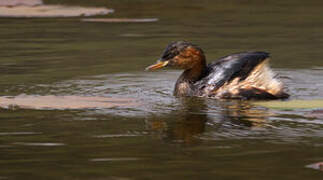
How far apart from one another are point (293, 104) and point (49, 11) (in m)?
10.2

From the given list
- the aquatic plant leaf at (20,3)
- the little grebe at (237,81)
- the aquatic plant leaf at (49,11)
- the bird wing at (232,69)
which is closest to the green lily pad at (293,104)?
the little grebe at (237,81)

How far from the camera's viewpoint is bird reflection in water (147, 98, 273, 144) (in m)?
7.76

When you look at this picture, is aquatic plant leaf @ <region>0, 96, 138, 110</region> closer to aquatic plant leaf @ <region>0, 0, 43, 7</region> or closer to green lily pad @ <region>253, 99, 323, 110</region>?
green lily pad @ <region>253, 99, 323, 110</region>

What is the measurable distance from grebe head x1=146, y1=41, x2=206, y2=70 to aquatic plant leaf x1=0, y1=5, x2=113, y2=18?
7.95 m

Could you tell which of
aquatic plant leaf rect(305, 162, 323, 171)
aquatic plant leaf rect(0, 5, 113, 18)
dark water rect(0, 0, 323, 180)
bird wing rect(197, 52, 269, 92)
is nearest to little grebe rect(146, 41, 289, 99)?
bird wing rect(197, 52, 269, 92)

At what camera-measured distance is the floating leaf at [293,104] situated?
9.18 metres

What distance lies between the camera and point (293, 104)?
9.38 meters

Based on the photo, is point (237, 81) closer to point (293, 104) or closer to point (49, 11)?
point (293, 104)

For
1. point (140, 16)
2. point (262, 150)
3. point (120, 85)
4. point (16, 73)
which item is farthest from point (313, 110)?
point (140, 16)

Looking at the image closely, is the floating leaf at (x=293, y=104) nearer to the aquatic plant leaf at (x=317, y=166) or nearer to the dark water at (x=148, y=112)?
the dark water at (x=148, y=112)

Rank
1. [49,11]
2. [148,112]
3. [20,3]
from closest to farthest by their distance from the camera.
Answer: [148,112] → [49,11] → [20,3]

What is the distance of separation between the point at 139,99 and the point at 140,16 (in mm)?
8829

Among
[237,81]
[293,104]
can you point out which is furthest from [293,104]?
[237,81]

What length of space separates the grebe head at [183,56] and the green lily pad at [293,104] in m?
1.23
